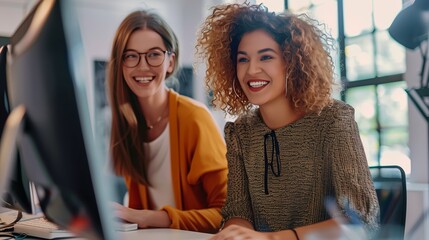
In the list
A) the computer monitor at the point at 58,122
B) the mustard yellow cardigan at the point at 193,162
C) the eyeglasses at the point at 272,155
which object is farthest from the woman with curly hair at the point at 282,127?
the computer monitor at the point at 58,122

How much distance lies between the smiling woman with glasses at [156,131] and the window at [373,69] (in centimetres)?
61

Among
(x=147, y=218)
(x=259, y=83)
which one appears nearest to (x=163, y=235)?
(x=147, y=218)

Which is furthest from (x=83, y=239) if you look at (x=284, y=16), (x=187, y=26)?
(x=187, y=26)

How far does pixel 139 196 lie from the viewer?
62.2 inches

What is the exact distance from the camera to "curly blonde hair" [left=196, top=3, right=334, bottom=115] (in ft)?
4.17

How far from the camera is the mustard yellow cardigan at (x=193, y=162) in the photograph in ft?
4.92

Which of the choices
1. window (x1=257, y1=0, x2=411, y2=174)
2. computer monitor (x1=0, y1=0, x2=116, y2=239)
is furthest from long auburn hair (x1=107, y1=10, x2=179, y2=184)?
computer monitor (x1=0, y1=0, x2=116, y2=239)

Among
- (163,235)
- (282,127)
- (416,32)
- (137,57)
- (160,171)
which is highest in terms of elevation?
(137,57)

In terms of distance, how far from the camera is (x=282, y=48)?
130cm

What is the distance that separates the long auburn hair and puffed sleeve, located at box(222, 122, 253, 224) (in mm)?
318

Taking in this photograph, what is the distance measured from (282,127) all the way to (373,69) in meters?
1.08

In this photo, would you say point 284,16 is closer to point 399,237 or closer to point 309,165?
point 309,165

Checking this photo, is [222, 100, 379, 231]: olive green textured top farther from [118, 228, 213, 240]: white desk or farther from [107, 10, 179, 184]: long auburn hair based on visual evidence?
[107, 10, 179, 184]: long auburn hair

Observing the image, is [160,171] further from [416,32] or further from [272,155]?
[416,32]
